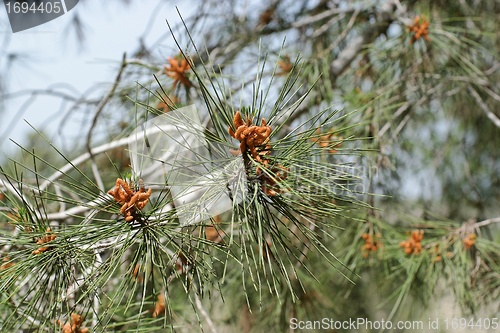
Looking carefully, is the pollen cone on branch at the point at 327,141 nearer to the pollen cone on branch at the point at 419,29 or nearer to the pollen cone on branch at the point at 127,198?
the pollen cone on branch at the point at 127,198

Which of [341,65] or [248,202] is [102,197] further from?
[341,65]

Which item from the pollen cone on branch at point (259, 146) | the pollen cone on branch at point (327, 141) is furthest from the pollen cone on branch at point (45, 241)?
the pollen cone on branch at point (327, 141)

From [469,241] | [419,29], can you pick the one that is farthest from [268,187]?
[419,29]

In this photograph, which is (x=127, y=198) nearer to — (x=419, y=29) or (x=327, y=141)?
(x=327, y=141)

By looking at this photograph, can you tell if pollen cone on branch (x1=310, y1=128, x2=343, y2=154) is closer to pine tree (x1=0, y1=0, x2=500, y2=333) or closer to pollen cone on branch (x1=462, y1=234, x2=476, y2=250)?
pine tree (x1=0, y1=0, x2=500, y2=333)

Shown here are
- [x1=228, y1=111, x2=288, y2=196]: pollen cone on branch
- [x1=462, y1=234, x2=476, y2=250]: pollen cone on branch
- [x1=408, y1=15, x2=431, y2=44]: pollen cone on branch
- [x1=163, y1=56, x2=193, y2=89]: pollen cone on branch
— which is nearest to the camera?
[x1=228, y1=111, x2=288, y2=196]: pollen cone on branch

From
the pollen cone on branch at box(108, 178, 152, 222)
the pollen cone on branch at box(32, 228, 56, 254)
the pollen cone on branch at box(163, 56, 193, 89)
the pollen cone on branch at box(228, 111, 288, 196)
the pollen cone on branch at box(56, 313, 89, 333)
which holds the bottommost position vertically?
the pollen cone on branch at box(56, 313, 89, 333)

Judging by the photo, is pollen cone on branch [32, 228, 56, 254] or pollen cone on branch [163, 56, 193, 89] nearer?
pollen cone on branch [32, 228, 56, 254]

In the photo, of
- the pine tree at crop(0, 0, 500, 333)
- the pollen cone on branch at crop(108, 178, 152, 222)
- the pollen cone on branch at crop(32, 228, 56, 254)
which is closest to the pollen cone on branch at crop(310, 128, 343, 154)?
the pine tree at crop(0, 0, 500, 333)

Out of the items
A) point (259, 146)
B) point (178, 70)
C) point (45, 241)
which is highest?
point (178, 70)
